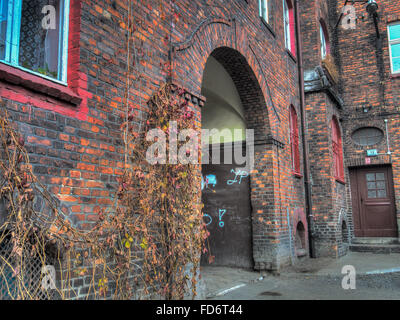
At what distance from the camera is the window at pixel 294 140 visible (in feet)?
33.0

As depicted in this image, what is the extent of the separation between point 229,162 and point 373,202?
21.1ft

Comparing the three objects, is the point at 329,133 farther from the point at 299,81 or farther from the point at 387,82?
the point at 387,82

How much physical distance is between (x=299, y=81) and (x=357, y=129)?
3.47 meters

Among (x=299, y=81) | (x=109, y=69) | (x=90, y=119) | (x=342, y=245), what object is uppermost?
(x=299, y=81)

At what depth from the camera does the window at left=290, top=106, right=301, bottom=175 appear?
33.0 feet

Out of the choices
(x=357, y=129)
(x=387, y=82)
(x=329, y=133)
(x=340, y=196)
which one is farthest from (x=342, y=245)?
(x=387, y=82)

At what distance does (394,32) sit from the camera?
42.6 ft

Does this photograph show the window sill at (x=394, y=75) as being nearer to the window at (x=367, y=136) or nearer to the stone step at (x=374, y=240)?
the window at (x=367, y=136)

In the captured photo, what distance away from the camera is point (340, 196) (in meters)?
11.6

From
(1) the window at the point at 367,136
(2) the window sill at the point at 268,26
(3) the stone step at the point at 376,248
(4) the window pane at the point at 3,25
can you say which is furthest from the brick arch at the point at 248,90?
(1) the window at the point at 367,136

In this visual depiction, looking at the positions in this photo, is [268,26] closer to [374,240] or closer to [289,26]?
[289,26]

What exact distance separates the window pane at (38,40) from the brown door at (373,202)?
11457 mm

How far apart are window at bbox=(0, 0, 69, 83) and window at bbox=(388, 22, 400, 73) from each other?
39.3ft

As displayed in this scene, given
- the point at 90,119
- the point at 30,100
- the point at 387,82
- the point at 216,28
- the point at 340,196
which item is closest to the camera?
the point at 30,100
